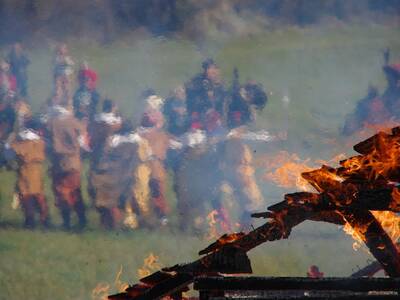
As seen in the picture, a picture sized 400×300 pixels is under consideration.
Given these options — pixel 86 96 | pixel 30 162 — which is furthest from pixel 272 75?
pixel 30 162

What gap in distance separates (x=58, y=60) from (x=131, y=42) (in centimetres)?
268

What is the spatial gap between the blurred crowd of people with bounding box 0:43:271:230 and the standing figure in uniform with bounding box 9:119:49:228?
33 mm

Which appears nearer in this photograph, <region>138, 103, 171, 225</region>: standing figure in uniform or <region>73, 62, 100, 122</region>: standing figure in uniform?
<region>138, 103, 171, 225</region>: standing figure in uniform

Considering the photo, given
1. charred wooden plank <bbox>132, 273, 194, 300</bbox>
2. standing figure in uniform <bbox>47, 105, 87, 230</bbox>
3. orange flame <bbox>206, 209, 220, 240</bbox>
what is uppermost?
standing figure in uniform <bbox>47, 105, 87, 230</bbox>

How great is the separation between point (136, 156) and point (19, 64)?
543 centimetres

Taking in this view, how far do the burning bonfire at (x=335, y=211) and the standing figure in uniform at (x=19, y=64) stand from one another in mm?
16163

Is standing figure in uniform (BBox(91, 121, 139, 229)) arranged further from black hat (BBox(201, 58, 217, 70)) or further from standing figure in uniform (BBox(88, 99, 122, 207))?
black hat (BBox(201, 58, 217, 70))

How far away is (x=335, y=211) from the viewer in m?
5.55

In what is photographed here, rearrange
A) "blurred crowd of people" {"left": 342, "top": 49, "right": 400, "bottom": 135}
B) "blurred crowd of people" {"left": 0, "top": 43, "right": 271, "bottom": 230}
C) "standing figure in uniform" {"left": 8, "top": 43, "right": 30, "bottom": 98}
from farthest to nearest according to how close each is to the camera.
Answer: "standing figure in uniform" {"left": 8, "top": 43, "right": 30, "bottom": 98} → "blurred crowd of people" {"left": 342, "top": 49, "right": 400, "bottom": 135} → "blurred crowd of people" {"left": 0, "top": 43, "right": 271, "bottom": 230}

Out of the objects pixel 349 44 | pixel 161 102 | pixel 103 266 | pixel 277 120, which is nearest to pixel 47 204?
pixel 103 266

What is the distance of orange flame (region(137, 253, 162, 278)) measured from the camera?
17.6 meters

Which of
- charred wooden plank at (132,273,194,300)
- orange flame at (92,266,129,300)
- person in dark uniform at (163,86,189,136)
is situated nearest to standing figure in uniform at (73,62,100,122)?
person in dark uniform at (163,86,189,136)

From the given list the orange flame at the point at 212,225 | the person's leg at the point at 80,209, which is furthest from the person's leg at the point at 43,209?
the orange flame at the point at 212,225

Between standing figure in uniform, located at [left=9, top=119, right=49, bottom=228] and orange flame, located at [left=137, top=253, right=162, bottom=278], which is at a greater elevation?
standing figure in uniform, located at [left=9, top=119, right=49, bottom=228]
